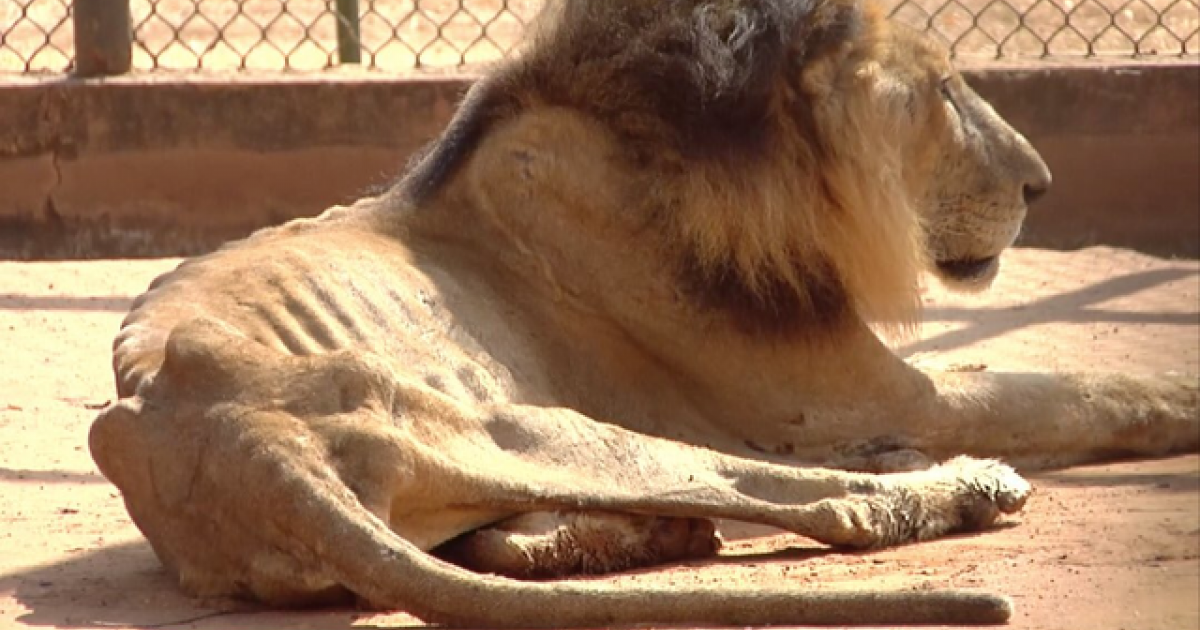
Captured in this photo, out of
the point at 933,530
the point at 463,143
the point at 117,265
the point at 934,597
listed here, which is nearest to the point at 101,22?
the point at 117,265

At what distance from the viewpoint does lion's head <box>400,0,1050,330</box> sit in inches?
187

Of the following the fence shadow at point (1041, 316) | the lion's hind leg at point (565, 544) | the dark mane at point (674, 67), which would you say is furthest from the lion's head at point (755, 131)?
the fence shadow at point (1041, 316)

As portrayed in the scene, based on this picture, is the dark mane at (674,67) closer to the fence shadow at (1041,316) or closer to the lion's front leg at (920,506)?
the lion's front leg at (920,506)

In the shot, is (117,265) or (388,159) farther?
(388,159)

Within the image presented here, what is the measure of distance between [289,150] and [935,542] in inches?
157

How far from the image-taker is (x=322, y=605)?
3900 mm

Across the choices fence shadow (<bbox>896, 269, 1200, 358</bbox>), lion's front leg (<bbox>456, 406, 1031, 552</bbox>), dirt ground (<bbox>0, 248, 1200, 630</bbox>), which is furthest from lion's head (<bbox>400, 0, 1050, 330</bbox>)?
fence shadow (<bbox>896, 269, 1200, 358</bbox>)

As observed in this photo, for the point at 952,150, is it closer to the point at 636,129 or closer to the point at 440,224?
the point at 636,129

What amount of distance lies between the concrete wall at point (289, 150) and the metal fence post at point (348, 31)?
0.30m

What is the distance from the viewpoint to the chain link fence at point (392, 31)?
898 cm

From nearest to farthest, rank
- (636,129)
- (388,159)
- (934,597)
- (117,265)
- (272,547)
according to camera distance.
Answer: (934,597) < (272,547) < (636,129) < (117,265) < (388,159)

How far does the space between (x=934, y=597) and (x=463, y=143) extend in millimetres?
1755

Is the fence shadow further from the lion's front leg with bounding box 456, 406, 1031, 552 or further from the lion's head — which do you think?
the lion's front leg with bounding box 456, 406, 1031, 552

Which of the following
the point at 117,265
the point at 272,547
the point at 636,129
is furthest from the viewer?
the point at 117,265
